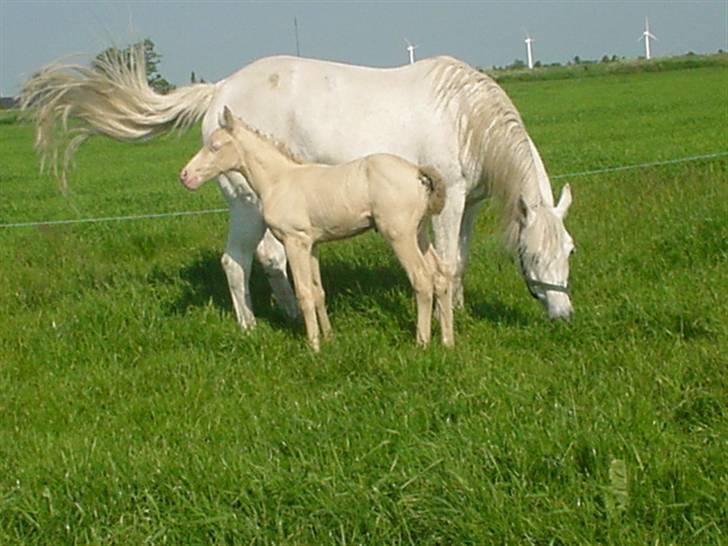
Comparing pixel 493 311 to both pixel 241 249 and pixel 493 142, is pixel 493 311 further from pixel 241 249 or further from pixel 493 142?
pixel 241 249

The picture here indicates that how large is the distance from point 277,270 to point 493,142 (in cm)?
184

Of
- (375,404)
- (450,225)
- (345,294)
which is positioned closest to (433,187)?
(450,225)

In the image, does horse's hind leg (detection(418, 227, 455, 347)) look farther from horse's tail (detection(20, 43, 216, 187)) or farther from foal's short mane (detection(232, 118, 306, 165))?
horse's tail (detection(20, 43, 216, 187))

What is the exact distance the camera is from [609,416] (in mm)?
3496

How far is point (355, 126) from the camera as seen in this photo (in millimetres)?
5684

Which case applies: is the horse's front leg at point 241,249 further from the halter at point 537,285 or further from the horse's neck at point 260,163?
the halter at point 537,285

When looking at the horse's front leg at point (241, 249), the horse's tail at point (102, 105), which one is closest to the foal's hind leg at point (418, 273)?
the horse's front leg at point (241, 249)

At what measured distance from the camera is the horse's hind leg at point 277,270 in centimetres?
619

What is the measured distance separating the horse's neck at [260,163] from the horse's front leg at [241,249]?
674mm

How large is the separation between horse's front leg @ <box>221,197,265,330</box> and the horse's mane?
1508mm

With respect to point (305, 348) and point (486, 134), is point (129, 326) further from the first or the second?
point (486, 134)

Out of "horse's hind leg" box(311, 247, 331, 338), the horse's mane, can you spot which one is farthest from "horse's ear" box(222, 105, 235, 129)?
the horse's mane

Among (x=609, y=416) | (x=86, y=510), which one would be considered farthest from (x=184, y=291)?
(x=609, y=416)

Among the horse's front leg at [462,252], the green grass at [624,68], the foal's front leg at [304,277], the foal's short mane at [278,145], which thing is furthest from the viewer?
the green grass at [624,68]
